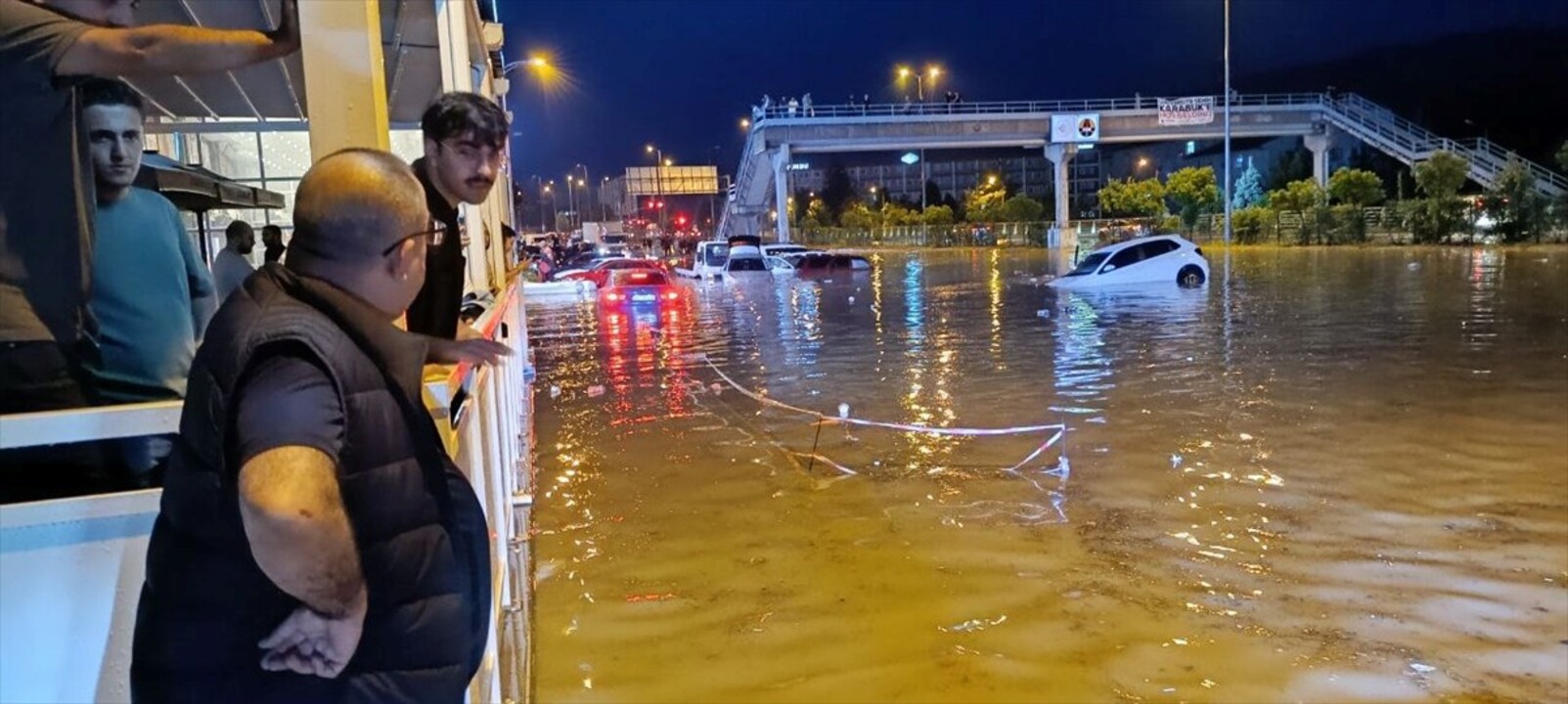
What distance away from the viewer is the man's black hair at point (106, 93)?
8.08 ft

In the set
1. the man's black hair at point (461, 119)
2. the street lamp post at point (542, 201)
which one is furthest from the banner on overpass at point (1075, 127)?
the street lamp post at point (542, 201)

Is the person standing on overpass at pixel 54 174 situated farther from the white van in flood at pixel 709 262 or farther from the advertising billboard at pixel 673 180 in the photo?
the advertising billboard at pixel 673 180

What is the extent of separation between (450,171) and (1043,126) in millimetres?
54186

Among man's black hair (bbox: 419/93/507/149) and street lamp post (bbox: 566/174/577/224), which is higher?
street lamp post (bbox: 566/174/577/224)

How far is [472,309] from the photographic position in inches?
212

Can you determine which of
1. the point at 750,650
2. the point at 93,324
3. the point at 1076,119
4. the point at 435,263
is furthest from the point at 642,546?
the point at 1076,119

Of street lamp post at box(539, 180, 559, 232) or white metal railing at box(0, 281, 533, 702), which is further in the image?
street lamp post at box(539, 180, 559, 232)

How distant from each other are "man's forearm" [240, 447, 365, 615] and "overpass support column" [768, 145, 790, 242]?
171ft

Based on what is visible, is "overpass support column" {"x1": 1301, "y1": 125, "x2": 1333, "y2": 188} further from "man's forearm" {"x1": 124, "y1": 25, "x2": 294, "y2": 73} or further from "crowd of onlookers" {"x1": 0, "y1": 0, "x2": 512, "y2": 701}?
"crowd of onlookers" {"x1": 0, "y1": 0, "x2": 512, "y2": 701}

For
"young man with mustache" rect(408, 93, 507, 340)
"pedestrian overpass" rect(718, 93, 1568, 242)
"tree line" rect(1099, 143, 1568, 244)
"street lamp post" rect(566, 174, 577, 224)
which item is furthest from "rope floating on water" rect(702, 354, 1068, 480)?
"street lamp post" rect(566, 174, 577, 224)

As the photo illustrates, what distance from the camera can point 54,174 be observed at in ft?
7.75

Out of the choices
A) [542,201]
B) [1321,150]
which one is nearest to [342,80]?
[1321,150]

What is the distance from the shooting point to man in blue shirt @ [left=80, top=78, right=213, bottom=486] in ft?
8.43

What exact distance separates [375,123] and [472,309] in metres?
2.89
